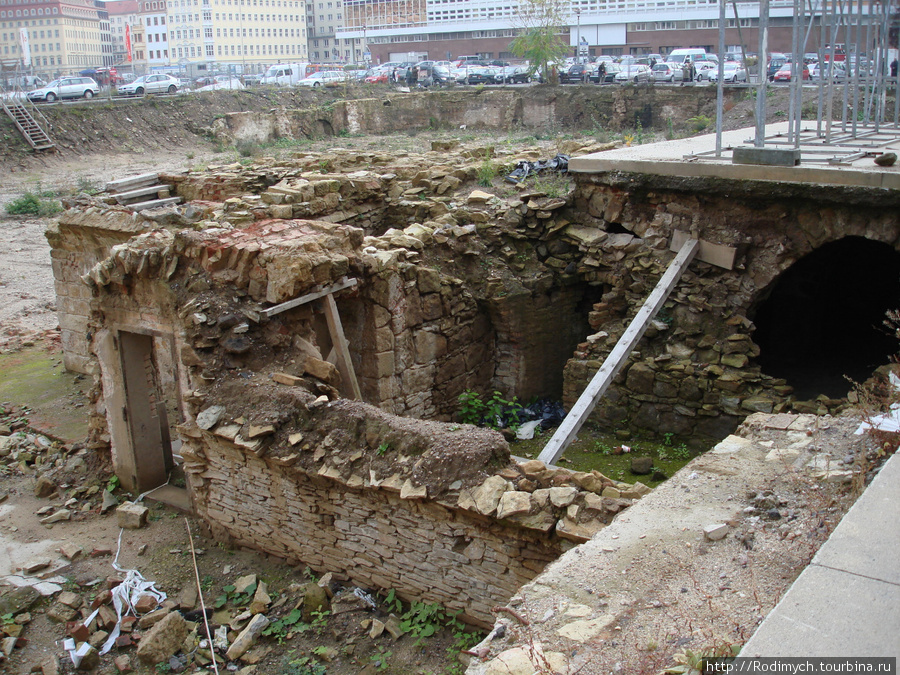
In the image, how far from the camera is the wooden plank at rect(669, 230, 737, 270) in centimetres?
840

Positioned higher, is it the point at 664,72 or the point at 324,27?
the point at 324,27

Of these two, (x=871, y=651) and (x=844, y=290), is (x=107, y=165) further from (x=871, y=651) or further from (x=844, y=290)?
(x=871, y=651)

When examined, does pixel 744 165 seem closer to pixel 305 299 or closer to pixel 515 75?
pixel 305 299

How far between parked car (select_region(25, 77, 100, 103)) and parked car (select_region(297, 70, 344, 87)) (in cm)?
918

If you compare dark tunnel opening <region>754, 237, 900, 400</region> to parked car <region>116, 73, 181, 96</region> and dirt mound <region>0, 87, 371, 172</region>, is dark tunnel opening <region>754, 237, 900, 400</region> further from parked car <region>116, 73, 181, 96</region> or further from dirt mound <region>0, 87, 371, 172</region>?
parked car <region>116, 73, 181, 96</region>

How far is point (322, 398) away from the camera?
640cm

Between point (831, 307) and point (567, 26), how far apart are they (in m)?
40.6

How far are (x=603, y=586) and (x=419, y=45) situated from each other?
56196 millimetres

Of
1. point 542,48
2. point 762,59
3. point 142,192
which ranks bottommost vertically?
point 142,192

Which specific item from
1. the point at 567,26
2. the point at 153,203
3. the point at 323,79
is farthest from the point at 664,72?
the point at 153,203

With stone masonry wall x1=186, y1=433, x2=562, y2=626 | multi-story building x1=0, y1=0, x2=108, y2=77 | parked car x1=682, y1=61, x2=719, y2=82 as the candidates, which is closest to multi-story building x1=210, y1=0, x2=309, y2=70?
multi-story building x1=0, y1=0, x2=108, y2=77

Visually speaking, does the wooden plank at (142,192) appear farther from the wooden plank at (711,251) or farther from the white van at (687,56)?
the white van at (687,56)

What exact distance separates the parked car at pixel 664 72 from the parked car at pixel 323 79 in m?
14.0

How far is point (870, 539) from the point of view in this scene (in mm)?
3545
